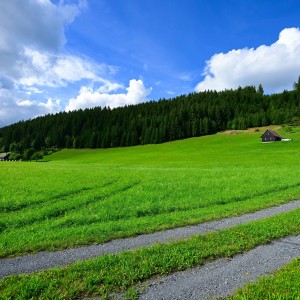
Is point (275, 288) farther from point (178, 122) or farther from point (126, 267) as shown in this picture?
point (178, 122)

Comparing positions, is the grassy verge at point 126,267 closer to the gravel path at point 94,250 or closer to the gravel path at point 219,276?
the gravel path at point 219,276

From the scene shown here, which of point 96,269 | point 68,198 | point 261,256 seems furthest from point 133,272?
point 68,198

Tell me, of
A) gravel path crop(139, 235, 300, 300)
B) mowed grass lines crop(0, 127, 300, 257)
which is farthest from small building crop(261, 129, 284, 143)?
gravel path crop(139, 235, 300, 300)

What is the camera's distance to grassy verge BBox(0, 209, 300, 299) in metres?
8.64

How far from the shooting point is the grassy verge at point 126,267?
8.64 m

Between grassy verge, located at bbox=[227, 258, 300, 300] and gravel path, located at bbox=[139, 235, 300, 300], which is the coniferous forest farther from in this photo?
grassy verge, located at bbox=[227, 258, 300, 300]

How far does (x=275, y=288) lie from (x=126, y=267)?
4.80m

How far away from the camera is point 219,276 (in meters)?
9.52

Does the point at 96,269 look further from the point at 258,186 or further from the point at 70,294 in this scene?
the point at 258,186

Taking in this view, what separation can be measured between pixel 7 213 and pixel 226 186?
2022cm

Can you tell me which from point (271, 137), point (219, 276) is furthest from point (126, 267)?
point (271, 137)

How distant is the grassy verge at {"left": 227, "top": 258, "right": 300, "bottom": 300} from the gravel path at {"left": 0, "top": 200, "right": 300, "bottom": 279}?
5327 millimetres

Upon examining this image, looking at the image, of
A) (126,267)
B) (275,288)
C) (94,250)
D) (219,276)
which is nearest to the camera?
(275,288)

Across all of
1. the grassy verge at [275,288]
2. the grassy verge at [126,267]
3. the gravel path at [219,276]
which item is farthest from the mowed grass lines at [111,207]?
the grassy verge at [275,288]
